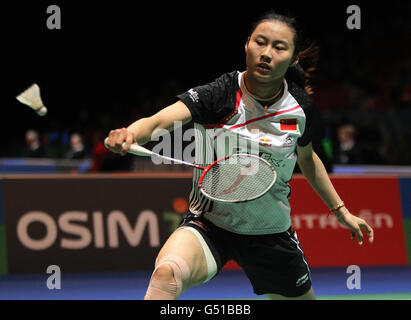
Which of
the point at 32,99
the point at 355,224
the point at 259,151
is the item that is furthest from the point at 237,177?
the point at 32,99

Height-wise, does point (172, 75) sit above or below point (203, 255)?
above

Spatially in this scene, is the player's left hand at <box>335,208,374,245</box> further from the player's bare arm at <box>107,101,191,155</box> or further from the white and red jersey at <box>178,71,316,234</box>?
the player's bare arm at <box>107,101,191,155</box>

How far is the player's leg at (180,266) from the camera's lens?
8.60 feet

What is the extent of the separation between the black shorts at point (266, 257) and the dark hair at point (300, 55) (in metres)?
0.78

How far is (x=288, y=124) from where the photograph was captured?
3.03 m

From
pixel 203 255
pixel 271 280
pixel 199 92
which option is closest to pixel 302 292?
pixel 271 280

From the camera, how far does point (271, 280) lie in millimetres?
3098

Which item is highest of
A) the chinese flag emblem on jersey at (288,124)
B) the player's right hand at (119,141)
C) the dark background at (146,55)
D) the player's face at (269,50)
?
the dark background at (146,55)

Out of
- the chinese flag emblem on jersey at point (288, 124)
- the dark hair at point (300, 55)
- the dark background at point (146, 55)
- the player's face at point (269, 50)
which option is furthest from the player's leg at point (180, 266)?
the dark background at point (146, 55)

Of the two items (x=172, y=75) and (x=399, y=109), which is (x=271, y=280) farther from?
(x=172, y=75)

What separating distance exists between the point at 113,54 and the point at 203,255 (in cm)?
1382

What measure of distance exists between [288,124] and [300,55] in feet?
1.48

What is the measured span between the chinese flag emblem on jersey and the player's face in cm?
22

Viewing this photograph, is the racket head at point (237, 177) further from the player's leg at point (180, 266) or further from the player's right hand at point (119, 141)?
the player's right hand at point (119, 141)
